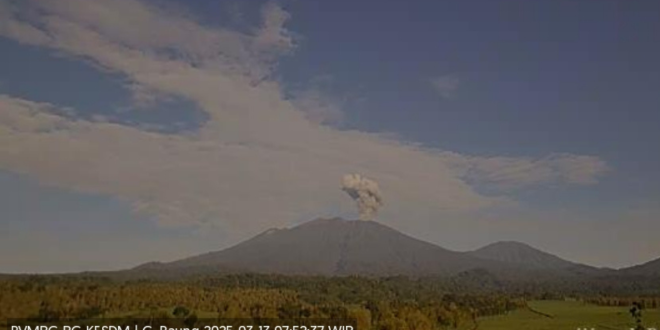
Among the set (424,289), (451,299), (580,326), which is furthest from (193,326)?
(424,289)

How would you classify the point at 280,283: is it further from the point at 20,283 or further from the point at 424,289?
the point at 20,283

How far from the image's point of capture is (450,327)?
324 ft

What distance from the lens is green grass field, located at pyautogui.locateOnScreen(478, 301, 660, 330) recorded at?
92.2 metres

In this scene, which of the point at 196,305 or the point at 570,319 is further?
the point at 570,319

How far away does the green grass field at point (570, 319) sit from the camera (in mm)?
92188

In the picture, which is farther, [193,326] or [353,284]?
[353,284]

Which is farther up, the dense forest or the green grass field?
the dense forest

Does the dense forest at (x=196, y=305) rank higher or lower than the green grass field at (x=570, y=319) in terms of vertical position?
Answer: higher

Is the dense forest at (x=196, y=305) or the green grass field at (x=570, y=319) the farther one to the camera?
the green grass field at (x=570, y=319)

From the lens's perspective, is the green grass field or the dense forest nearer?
the dense forest

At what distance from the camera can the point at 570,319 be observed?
104 m

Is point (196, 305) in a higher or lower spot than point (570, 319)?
higher

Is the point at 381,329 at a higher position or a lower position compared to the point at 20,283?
lower

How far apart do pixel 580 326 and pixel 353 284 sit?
217ft
